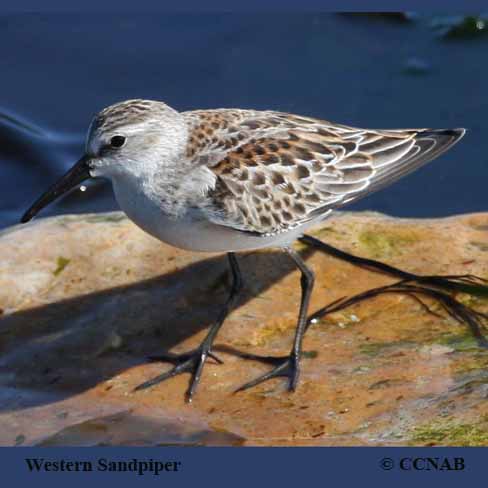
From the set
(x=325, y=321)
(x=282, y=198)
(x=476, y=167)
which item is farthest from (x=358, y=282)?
(x=476, y=167)

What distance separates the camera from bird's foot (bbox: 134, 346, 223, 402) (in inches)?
277

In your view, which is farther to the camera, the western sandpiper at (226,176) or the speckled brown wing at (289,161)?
the speckled brown wing at (289,161)

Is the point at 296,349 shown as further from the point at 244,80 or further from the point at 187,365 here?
the point at 244,80

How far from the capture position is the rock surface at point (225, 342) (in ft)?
21.0

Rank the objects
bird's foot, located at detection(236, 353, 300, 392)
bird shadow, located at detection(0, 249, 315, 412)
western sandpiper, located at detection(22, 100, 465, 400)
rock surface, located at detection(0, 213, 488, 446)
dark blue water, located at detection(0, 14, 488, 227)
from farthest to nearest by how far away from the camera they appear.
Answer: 1. dark blue water, located at detection(0, 14, 488, 227)
2. bird shadow, located at detection(0, 249, 315, 412)
3. western sandpiper, located at detection(22, 100, 465, 400)
4. bird's foot, located at detection(236, 353, 300, 392)
5. rock surface, located at detection(0, 213, 488, 446)

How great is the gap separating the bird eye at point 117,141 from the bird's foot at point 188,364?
154 centimetres

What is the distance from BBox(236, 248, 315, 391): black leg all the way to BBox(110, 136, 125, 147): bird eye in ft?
5.00

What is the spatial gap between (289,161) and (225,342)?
1417 mm

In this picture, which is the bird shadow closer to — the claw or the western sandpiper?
the claw

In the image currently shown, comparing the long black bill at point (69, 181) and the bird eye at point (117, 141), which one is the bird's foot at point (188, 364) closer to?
the long black bill at point (69, 181)

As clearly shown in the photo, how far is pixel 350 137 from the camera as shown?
→ 799cm

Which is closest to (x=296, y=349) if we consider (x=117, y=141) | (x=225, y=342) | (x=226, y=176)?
(x=225, y=342)

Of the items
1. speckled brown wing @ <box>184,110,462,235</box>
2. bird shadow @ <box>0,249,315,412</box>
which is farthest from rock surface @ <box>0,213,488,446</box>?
speckled brown wing @ <box>184,110,462,235</box>

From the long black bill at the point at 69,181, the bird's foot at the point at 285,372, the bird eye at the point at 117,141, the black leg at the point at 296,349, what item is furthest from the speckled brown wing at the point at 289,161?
the bird's foot at the point at 285,372
